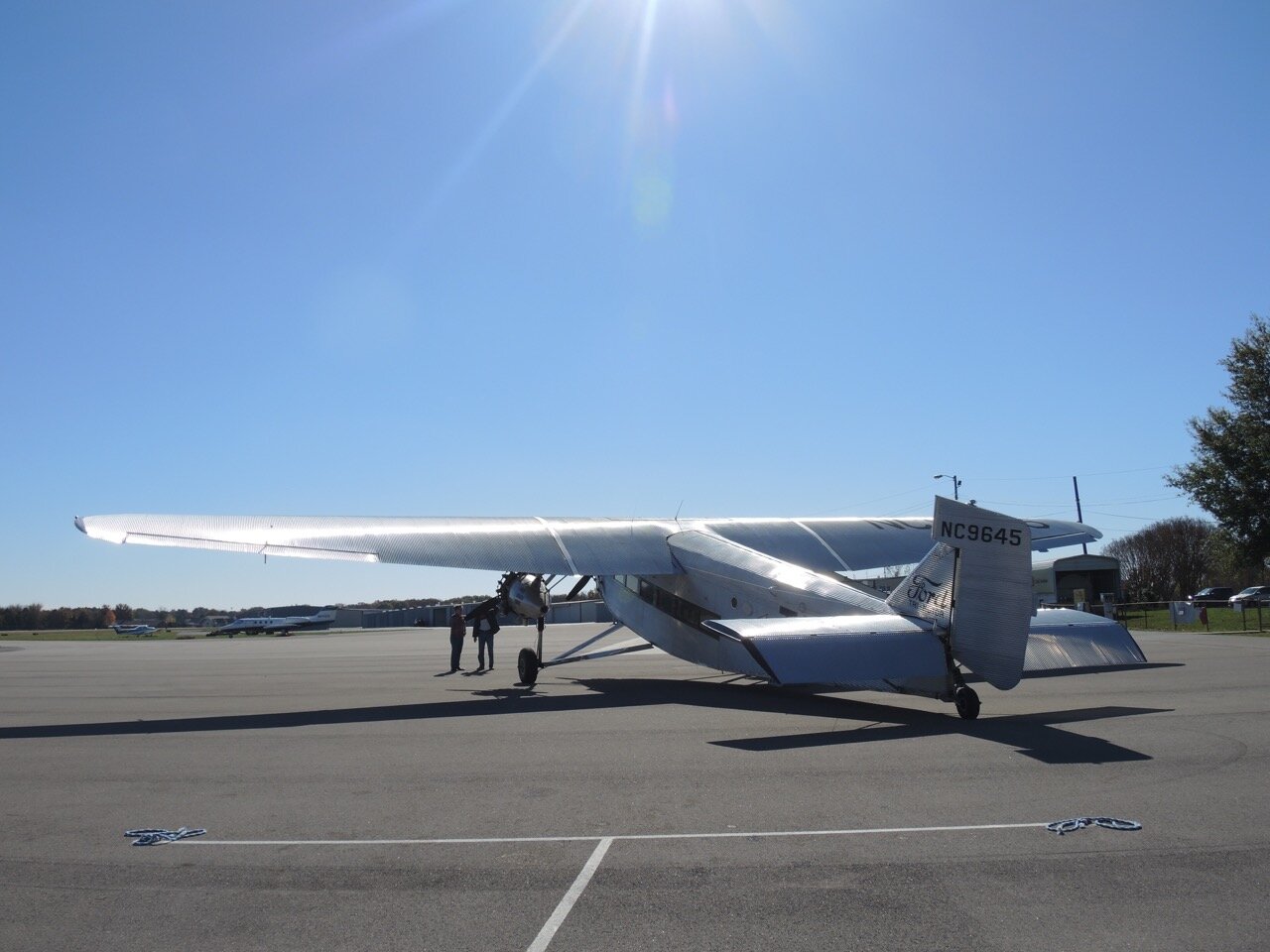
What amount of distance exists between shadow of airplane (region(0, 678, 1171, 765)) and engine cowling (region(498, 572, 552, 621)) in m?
1.66

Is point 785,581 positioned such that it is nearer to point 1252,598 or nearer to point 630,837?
point 630,837

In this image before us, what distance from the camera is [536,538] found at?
18.4 metres

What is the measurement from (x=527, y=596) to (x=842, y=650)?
9.82m

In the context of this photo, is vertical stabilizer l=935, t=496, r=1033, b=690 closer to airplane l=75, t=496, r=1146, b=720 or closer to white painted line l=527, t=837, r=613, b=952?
airplane l=75, t=496, r=1146, b=720

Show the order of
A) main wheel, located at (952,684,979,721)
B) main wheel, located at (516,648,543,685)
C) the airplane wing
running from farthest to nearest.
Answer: main wheel, located at (516,648,543,685), the airplane wing, main wheel, located at (952,684,979,721)

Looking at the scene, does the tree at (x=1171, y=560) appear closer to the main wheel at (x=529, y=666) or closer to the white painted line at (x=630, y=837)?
the main wheel at (x=529, y=666)

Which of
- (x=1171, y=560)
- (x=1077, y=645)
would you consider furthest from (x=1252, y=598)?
(x=1077, y=645)

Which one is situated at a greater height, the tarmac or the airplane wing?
the airplane wing

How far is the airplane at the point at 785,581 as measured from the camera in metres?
11.5

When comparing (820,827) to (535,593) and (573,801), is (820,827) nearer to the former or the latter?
(573,801)

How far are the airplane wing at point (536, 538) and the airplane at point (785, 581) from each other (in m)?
0.04

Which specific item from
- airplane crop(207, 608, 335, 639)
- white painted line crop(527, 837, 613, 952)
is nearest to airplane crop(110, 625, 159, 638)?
airplane crop(207, 608, 335, 639)

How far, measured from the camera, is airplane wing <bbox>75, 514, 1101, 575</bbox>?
15.2 m

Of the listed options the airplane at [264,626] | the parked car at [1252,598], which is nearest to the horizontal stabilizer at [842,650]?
the parked car at [1252,598]
